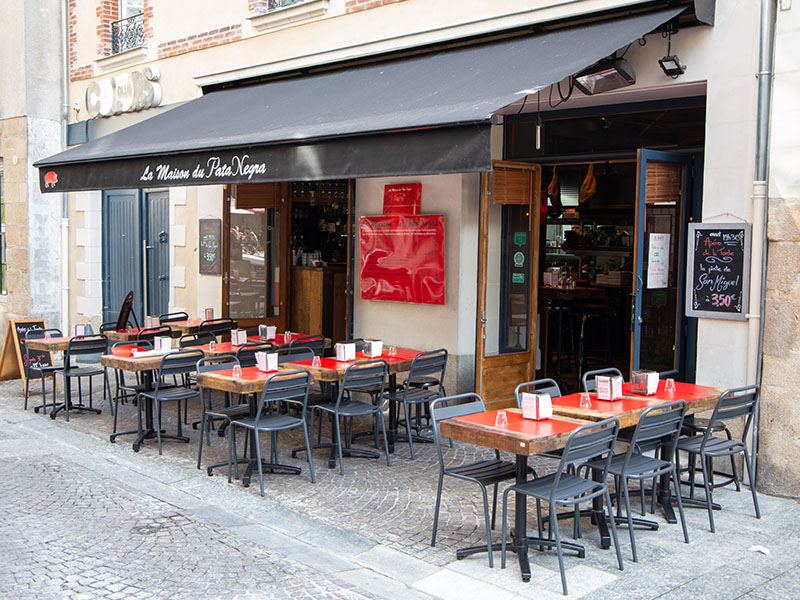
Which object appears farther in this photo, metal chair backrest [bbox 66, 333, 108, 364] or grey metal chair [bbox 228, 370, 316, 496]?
metal chair backrest [bbox 66, 333, 108, 364]

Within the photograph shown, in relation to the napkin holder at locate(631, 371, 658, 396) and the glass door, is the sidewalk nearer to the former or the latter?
the napkin holder at locate(631, 371, 658, 396)

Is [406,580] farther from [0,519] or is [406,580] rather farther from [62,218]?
[62,218]

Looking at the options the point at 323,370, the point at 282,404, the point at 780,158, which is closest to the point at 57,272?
the point at 282,404

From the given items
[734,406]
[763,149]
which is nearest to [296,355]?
[734,406]

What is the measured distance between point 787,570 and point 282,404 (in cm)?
528

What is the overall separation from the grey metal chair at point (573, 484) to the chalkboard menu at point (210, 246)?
7269mm

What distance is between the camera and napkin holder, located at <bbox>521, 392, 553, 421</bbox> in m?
5.05

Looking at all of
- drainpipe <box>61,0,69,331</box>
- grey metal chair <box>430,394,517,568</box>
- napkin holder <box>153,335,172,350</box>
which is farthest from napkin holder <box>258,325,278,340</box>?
drainpipe <box>61,0,69,331</box>

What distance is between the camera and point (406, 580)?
4.72 metres

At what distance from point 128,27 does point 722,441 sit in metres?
10.6

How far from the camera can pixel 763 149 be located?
248 inches

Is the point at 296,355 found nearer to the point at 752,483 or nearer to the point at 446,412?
the point at 446,412

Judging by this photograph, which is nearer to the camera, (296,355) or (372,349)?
(372,349)

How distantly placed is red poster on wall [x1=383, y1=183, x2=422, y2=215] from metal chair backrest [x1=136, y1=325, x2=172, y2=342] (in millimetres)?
2823
